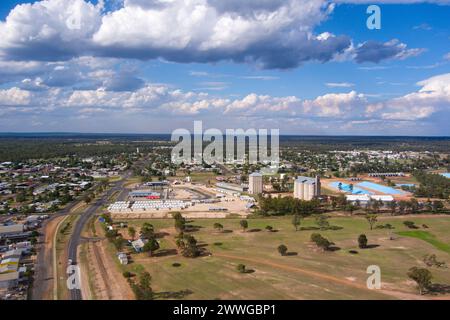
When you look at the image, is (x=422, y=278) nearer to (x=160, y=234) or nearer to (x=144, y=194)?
(x=160, y=234)

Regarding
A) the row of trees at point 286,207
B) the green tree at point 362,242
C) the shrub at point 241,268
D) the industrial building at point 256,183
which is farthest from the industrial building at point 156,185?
the shrub at point 241,268

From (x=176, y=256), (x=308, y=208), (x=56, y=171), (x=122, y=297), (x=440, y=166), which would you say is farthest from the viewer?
(x=440, y=166)

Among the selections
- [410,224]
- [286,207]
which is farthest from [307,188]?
[410,224]

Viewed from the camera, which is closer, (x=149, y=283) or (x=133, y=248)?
(x=149, y=283)

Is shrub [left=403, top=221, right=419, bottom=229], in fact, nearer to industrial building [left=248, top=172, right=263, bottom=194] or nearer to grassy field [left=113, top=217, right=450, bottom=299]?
grassy field [left=113, top=217, right=450, bottom=299]

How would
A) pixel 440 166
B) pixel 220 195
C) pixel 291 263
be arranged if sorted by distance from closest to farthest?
1. pixel 291 263
2. pixel 220 195
3. pixel 440 166

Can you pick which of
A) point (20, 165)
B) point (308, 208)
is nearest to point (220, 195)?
point (308, 208)

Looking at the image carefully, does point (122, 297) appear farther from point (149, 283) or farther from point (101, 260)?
point (101, 260)

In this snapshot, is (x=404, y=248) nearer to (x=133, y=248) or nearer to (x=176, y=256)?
(x=176, y=256)
